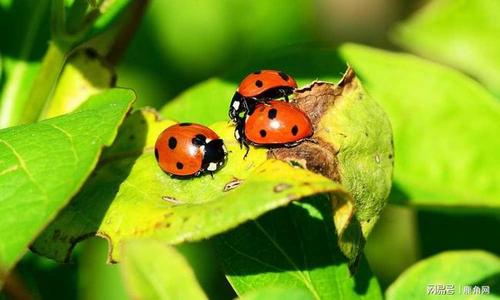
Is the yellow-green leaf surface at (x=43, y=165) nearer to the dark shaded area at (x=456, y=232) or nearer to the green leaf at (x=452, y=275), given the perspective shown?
the green leaf at (x=452, y=275)

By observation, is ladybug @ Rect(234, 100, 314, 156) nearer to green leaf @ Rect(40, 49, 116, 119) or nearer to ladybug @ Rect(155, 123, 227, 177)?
ladybug @ Rect(155, 123, 227, 177)

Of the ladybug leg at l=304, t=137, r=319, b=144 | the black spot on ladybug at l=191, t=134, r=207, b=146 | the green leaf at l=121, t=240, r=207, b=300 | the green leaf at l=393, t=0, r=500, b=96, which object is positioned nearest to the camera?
the green leaf at l=121, t=240, r=207, b=300

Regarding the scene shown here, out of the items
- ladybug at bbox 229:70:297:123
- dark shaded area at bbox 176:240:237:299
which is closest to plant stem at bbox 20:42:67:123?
ladybug at bbox 229:70:297:123

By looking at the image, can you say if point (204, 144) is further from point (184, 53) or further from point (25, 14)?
point (184, 53)

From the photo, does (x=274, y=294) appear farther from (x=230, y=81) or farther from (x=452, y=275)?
(x=230, y=81)

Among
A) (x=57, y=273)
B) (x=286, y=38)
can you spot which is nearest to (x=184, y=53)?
(x=286, y=38)

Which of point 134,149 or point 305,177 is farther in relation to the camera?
point 134,149
